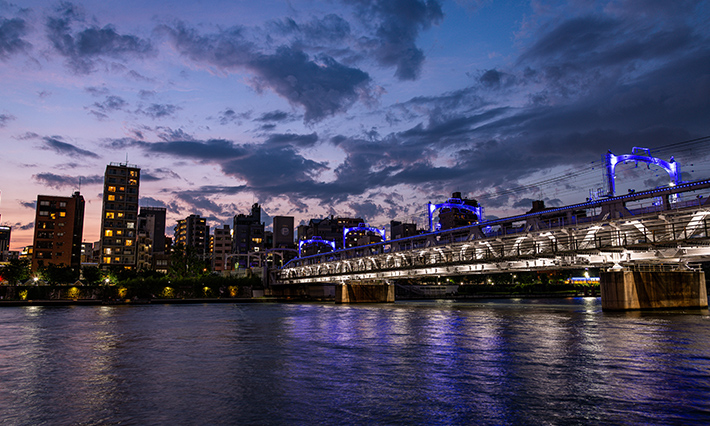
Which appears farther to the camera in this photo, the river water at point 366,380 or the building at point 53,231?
the building at point 53,231

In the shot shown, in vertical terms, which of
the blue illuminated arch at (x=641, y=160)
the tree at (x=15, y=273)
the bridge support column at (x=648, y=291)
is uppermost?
the blue illuminated arch at (x=641, y=160)

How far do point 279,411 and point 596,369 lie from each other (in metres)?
13.6

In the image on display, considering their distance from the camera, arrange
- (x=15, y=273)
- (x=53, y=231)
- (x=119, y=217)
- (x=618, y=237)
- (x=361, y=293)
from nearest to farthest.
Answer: (x=618, y=237), (x=361, y=293), (x=15, y=273), (x=53, y=231), (x=119, y=217)

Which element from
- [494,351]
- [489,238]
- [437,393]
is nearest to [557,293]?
[489,238]

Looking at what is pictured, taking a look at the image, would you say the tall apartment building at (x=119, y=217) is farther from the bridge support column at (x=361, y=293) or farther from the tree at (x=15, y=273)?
the bridge support column at (x=361, y=293)

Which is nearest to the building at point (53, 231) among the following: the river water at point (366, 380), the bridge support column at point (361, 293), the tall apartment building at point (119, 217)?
the tall apartment building at point (119, 217)

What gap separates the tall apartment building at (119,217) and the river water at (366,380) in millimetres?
160740

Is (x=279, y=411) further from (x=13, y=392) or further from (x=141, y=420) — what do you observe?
(x=13, y=392)

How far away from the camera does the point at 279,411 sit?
1402 cm

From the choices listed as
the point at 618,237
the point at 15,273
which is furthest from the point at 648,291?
the point at 15,273

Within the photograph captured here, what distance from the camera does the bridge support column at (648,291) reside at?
51875 millimetres

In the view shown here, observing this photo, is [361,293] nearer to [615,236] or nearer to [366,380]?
[615,236]

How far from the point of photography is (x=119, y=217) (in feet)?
599

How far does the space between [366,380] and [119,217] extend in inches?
7376
